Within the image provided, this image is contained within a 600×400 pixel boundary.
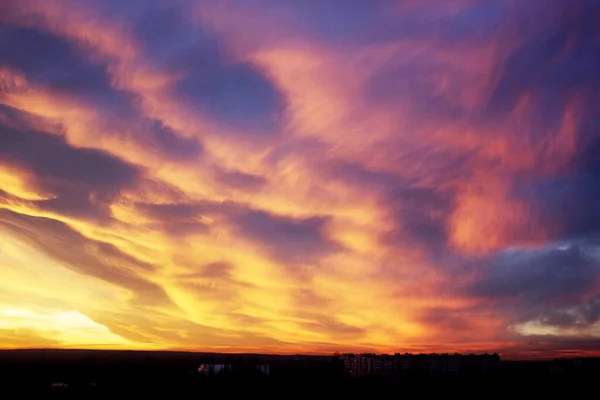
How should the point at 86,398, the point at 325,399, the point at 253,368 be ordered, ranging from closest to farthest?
the point at 86,398 < the point at 325,399 < the point at 253,368

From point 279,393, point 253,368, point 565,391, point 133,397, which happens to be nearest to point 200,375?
point 253,368

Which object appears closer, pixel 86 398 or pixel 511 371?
pixel 86 398

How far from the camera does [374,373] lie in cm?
13550

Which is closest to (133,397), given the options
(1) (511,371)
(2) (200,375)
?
(2) (200,375)

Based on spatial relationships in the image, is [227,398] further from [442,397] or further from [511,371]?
[511,371]

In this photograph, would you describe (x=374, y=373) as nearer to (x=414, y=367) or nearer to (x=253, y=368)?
(x=414, y=367)

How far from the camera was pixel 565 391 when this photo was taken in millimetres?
81562

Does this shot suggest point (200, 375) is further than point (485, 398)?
Yes

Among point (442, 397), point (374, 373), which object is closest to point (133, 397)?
point (442, 397)

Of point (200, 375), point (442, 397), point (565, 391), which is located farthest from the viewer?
point (200, 375)

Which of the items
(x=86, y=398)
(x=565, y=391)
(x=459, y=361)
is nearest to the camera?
(x=86, y=398)

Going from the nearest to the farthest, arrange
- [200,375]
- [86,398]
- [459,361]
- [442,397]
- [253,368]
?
1. [86,398]
2. [442,397]
3. [200,375]
4. [253,368]
5. [459,361]

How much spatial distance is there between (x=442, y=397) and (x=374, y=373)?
6532cm

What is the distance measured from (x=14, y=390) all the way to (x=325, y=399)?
43.6 meters
